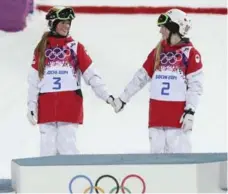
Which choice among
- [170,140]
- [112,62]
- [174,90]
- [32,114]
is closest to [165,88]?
[174,90]

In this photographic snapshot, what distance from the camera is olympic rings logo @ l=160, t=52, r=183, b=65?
2.59 metres

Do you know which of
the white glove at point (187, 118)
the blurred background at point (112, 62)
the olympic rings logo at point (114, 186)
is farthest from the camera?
the blurred background at point (112, 62)

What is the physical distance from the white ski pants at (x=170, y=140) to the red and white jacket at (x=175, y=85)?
0.08 feet

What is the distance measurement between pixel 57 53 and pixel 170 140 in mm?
448

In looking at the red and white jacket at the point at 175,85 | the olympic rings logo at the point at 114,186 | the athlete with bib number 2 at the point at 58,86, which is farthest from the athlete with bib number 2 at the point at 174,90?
the olympic rings logo at the point at 114,186

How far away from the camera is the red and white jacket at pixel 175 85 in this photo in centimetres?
258

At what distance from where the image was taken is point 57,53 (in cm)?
262

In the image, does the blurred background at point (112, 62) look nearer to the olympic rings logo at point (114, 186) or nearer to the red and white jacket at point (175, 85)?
the red and white jacket at point (175, 85)

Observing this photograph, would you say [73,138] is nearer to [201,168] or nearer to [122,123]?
[122,123]

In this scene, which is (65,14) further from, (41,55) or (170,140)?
(170,140)

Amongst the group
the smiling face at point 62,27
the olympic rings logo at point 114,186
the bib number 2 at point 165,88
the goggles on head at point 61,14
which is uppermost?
the goggles on head at point 61,14

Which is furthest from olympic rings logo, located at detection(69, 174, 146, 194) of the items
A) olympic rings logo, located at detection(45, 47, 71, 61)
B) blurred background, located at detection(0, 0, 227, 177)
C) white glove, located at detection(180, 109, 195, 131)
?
blurred background, located at detection(0, 0, 227, 177)

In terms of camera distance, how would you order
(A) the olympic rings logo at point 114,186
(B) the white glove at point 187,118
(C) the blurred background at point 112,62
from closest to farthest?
(A) the olympic rings logo at point 114,186, (B) the white glove at point 187,118, (C) the blurred background at point 112,62

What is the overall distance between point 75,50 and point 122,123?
53 centimetres
